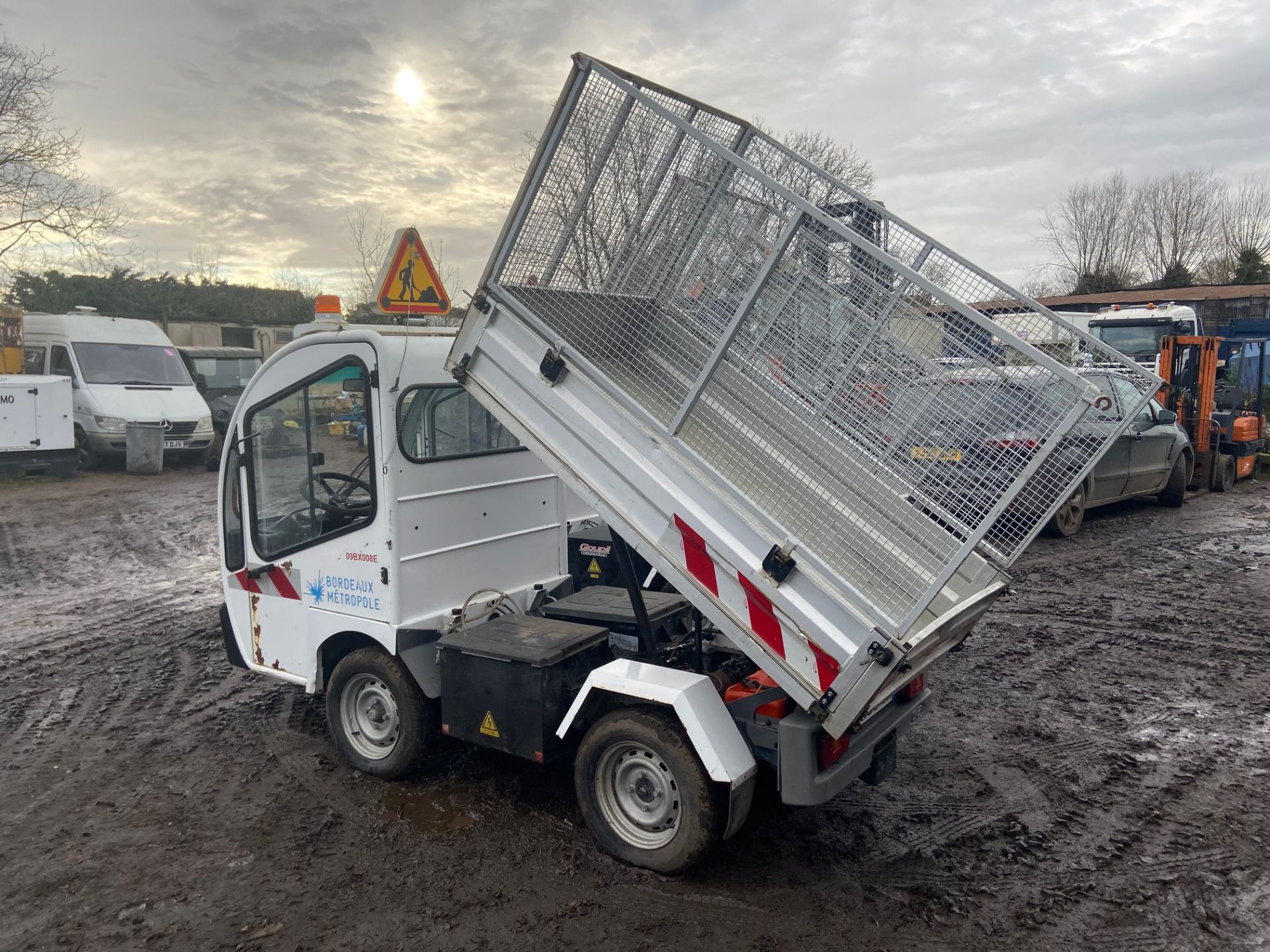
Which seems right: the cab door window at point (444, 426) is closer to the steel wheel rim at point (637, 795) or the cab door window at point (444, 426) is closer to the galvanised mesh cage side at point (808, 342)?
the galvanised mesh cage side at point (808, 342)

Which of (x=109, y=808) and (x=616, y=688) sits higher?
(x=616, y=688)

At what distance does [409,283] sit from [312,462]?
144 centimetres

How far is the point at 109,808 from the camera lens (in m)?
4.40

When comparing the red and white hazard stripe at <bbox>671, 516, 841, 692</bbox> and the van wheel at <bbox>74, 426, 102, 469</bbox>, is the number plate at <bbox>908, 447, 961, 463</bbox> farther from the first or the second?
the van wheel at <bbox>74, 426, 102, 469</bbox>

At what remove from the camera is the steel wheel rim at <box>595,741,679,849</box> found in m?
3.69

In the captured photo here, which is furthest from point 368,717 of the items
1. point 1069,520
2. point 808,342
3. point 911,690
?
point 1069,520

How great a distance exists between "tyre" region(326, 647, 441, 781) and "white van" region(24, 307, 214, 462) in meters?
13.5

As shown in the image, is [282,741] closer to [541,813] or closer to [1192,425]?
[541,813]

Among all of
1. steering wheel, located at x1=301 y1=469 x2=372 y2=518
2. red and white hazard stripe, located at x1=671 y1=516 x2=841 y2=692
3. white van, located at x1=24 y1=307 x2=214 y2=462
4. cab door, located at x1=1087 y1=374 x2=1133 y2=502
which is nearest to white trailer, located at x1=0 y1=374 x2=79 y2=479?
white van, located at x1=24 y1=307 x2=214 y2=462

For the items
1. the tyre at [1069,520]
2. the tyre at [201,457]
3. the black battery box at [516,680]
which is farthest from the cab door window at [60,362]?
the tyre at [1069,520]

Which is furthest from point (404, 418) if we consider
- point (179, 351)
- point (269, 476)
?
point (179, 351)

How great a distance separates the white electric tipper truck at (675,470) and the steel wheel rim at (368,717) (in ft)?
0.07

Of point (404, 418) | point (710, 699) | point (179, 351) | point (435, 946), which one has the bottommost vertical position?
point (435, 946)

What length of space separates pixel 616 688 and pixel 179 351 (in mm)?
20046
